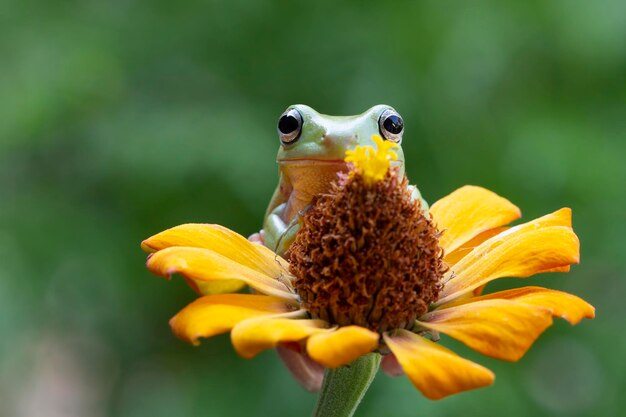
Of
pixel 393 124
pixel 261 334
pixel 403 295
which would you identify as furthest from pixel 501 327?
pixel 393 124

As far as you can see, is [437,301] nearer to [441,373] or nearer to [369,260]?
Answer: [369,260]

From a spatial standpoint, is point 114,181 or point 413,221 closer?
point 413,221

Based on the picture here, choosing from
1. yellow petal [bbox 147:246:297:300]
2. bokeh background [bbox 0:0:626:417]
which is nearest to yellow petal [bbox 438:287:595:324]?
yellow petal [bbox 147:246:297:300]

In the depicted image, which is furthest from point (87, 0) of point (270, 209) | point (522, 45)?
point (270, 209)

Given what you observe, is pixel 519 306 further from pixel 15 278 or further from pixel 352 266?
pixel 15 278

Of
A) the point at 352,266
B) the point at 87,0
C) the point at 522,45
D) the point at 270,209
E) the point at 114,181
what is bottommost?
the point at 352,266

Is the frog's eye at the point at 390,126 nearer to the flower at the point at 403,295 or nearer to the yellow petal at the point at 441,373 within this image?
the flower at the point at 403,295

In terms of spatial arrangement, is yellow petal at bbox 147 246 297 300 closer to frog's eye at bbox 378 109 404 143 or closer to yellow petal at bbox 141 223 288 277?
yellow petal at bbox 141 223 288 277
